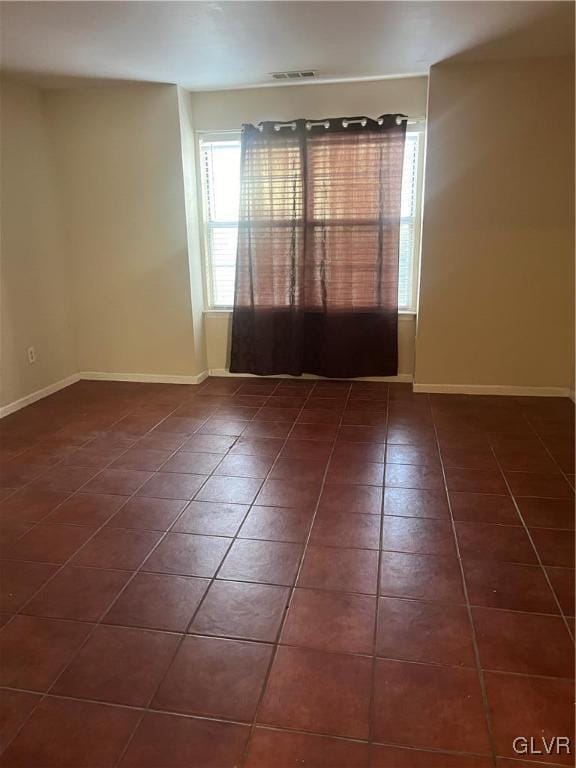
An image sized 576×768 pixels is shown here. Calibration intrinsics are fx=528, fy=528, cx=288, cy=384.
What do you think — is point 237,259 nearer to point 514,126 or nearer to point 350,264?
point 350,264

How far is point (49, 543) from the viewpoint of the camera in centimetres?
225

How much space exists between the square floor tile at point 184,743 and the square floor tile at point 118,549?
733 mm

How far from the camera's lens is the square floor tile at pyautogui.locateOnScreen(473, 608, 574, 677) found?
1.58 metres

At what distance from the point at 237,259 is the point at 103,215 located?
3.75 ft

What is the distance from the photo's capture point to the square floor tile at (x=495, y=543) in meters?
2.11

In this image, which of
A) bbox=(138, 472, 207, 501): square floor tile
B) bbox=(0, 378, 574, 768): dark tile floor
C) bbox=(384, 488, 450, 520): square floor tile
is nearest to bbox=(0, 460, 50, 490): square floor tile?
bbox=(0, 378, 574, 768): dark tile floor

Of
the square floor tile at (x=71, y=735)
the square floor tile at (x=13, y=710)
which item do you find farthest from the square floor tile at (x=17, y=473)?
the square floor tile at (x=71, y=735)

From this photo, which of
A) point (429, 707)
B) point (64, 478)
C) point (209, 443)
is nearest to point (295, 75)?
point (209, 443)

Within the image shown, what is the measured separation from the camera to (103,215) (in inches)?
169

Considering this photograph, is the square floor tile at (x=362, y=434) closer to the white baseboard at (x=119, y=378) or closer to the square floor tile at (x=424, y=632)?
the square floor tile at (x=424, y=632)

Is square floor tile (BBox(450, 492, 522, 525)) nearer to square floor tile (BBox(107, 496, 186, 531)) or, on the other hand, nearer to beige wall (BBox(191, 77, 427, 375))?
square floor tile (BBox(107, 496, 186, 531))

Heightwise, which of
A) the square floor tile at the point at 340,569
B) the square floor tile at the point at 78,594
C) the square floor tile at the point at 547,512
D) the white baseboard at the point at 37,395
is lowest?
the square floor tile at the point at 78,594

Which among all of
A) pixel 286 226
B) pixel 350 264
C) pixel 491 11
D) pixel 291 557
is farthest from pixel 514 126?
pixel 291 557

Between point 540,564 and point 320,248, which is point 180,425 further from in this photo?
point 540,564
